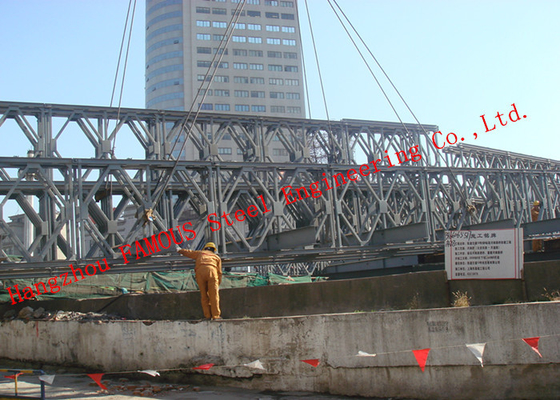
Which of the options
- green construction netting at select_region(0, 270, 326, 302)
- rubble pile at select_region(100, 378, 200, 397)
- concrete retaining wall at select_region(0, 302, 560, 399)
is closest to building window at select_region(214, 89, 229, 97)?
green construction netting at select_region(0, 270, 326, 302)

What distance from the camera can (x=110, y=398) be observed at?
10477mm

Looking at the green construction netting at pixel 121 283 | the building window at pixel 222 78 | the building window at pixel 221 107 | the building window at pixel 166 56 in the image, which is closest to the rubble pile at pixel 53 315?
the green construction netting at pixel 121 283

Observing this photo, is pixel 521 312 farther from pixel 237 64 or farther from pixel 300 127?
pixel 237 64

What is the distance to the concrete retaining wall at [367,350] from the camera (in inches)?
382

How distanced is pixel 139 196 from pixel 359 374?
982 centimetres

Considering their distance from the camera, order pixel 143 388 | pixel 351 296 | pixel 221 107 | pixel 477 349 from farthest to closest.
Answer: pixel 221 107 → pixel 351 296 → pixel 143 388 → pixel 477 349

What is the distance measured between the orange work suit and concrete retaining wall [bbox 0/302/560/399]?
14.0 inches

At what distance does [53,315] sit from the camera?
14469mm

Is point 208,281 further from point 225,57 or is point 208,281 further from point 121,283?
point 225,57

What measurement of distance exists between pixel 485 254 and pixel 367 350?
9.42ft

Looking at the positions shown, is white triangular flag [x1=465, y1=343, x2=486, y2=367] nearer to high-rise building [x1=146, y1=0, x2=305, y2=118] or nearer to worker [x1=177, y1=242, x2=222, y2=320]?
worker [x1=177, y1=242, x2=222, y2=320]

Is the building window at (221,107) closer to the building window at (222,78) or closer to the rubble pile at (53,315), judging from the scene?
the building window at (222,78)

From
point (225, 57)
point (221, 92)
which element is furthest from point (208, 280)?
point (225, 57)

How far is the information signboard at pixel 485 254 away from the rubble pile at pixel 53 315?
312 inches
